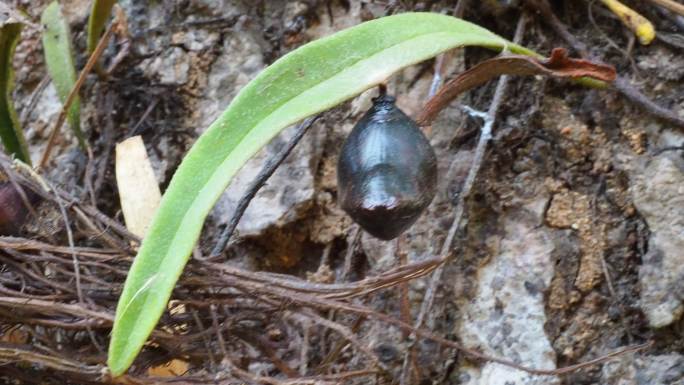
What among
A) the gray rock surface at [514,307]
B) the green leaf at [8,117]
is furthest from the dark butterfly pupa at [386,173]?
the green leaf at [8,117]

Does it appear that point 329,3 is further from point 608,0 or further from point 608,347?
point 608,347

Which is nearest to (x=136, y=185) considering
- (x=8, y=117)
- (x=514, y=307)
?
(x=8, y=117)

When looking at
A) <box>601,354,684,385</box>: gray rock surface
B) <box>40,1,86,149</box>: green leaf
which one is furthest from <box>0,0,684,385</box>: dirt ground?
<box>40,1,86,149</box>: green leaf

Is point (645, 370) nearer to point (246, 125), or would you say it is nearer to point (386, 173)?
point (386, 173)

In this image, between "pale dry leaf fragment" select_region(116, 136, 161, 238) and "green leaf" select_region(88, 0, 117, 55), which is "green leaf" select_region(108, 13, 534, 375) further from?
"green leaf" select_region(88, 0, 117, 55)

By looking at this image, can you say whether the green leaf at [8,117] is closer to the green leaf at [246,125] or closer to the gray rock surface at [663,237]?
the green leaf at [246,125]

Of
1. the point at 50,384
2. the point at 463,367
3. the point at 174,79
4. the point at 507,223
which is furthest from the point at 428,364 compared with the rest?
the point at 174,79

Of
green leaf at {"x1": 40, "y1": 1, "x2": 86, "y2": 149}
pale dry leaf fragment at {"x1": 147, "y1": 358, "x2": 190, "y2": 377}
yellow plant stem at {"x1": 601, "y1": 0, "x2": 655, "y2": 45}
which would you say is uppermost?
yellow plant stem at {"x1": 601, "y1": 0, "x2": 655, "y2": 45}

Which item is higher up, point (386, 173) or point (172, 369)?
point (386, 173)
